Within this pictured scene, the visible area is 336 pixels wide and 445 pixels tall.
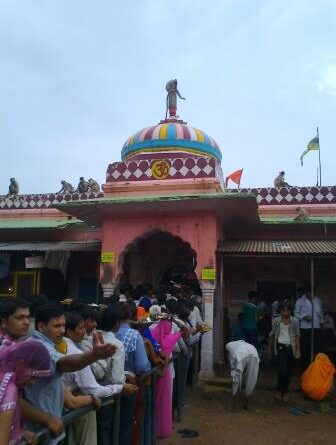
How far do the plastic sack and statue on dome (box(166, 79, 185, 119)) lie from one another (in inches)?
361

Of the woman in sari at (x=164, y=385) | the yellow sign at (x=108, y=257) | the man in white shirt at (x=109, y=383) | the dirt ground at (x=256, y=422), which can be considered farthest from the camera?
the yellow sign at (x=108, y=257)

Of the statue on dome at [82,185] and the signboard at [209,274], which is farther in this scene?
the statue on dome at [82,185]

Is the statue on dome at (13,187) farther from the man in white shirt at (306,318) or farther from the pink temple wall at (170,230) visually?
the man in white shirt at (306,318)

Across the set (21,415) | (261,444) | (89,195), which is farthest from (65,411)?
(89,195)

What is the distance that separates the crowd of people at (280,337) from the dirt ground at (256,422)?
358mm

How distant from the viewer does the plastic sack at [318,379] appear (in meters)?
7.73

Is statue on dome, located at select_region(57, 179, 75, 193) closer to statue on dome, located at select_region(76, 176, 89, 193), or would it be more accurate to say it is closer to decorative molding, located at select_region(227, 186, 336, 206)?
statue on dome, located at select_region(76, 176, 89, 193)

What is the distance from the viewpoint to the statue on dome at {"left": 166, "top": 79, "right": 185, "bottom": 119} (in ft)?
47.7

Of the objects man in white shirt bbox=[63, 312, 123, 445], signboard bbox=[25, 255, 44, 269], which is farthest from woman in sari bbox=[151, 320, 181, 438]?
signboard bbox=[25, 255, 44, 269]

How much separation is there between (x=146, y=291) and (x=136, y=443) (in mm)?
4362

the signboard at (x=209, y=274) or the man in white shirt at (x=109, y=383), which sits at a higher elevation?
the signboard at (x=209, y=274)

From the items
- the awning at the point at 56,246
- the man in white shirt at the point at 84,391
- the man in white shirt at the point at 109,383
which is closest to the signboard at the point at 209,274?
the awning at the point at 56,246

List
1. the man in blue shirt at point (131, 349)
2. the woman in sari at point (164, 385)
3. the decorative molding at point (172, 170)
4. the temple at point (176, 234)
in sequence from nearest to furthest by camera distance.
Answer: the man in blue shirt at point (131, 349)
the woman in sari at point (164, 385)
the temple at point (176, 234)
the decorative molding at point (172, 170)

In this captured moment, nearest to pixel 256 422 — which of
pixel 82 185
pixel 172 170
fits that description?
pixel 172 170
